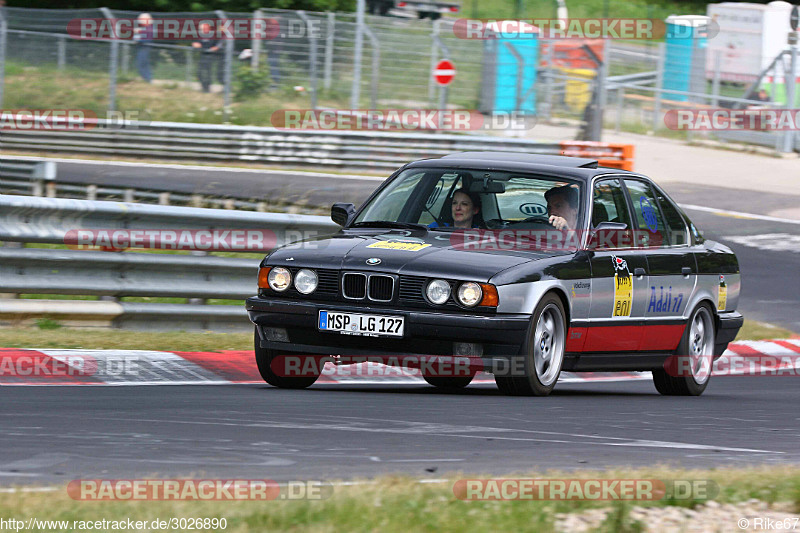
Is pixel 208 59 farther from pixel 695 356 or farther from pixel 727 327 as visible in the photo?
pixel 695 356

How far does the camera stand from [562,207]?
852 centimetres

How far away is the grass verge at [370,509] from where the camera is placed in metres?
3.92

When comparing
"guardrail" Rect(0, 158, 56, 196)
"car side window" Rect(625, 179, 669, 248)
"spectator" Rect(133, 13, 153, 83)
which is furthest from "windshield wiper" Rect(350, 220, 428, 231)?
"spectator" Rect(133, 13, 153, 83)

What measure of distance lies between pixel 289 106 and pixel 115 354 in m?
17.8

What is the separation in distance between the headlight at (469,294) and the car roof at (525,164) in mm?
1466

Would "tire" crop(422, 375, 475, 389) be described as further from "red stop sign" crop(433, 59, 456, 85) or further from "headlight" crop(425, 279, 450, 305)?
"red stop sign" crop(433, 59, 456, 85)

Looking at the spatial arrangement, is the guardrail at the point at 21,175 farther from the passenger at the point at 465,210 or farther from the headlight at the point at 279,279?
the headlight at the point at 279,279

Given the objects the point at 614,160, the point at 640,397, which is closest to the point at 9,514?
the point at 640,397

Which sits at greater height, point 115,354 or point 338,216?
point 338,216

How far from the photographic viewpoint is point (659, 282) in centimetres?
909

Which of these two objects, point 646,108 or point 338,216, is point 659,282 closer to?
point 338,216

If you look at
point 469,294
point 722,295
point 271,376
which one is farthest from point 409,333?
point 722,295

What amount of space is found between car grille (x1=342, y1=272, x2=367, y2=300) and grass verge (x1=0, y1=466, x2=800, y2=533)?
289cm

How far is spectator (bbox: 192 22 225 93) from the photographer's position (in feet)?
84.1
